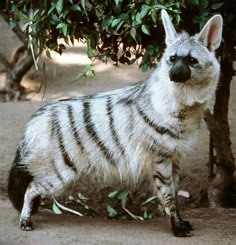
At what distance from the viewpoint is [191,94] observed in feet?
15.4

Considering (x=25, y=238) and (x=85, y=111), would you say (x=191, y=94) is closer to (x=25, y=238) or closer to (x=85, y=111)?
(x=85, y=111)

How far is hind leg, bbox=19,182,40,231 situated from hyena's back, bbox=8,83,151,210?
26mm

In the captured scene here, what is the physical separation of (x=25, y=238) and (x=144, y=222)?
921 mm

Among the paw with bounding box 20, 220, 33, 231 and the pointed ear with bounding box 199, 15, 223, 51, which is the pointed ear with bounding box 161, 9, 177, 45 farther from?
the paw with bounding box 20, 220, 33, 231

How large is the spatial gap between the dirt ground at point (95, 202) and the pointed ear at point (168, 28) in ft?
4.31

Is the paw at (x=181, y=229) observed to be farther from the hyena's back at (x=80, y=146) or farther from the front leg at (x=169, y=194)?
the hyena's back at (x=80, y=146)

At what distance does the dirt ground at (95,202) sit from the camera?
473 cm

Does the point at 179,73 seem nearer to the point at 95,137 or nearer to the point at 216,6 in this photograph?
the point at 216,6

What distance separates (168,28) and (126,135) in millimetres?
803

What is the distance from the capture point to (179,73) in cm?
449

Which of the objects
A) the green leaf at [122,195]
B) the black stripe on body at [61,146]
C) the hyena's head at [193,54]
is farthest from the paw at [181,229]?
the green leaf at [122,195]

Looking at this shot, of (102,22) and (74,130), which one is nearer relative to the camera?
(102,22)

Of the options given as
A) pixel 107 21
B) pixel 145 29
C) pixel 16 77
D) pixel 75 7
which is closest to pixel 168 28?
pixel 145 29

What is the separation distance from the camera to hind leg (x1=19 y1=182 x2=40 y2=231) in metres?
4.90
